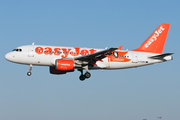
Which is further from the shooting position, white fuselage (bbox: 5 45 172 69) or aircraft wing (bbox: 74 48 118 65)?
white fuselage (bbox: 5 45 172 69)

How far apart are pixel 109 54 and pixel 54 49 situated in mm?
7621

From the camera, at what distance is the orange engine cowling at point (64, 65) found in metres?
44.0

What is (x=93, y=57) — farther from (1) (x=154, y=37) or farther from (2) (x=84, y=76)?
(1) (x=154, y=37)

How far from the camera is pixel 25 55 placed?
45.5 metres

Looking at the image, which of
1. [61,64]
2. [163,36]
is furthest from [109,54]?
[163,36]

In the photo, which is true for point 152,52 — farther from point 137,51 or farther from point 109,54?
point 109,54

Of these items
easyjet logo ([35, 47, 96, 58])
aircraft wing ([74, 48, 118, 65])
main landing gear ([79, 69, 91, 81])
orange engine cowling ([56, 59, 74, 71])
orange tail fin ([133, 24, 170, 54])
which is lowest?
main landing gear ([79, 69, 91, 81])

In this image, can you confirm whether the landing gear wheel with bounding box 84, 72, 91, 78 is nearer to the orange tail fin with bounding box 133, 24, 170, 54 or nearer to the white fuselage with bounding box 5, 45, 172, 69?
the white fuselage with bounding box 5, 45, 172, 69

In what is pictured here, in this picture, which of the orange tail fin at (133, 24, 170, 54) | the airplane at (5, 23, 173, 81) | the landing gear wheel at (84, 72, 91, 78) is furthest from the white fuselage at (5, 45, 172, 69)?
the orange tail fin at (133, 24, 170, 54)

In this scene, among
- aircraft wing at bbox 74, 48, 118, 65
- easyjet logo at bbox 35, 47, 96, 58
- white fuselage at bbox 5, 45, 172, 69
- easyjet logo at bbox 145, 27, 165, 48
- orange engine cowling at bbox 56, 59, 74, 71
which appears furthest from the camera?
easyjet logo at bbox 145, 27, 165, 48

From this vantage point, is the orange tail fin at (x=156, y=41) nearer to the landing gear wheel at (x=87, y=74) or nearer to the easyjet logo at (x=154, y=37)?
the easyjet logo at (x=154, y=37)

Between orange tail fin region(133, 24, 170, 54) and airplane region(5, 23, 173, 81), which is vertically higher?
orange tail fin region(133, 24, 170, 54)

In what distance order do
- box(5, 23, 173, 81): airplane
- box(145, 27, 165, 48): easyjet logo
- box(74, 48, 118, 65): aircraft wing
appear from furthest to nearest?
box(145, 27, 165, 48): easyjet logo → box(5, 23, 173, 81): airplane → box(74, 48, 118, 65): aircraft wing

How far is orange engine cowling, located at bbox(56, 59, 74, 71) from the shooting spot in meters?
44.0
